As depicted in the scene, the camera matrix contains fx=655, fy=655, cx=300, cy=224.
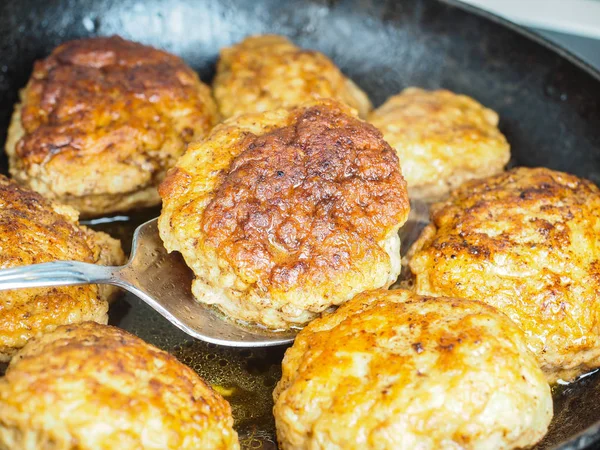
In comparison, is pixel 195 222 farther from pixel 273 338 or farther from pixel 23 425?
pixel 23 425

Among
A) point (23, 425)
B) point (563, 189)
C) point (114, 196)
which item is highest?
point (563, 189)

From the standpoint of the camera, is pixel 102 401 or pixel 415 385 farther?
pixel 415 385

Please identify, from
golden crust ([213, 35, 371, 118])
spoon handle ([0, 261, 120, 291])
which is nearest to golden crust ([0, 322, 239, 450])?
spoon handle ([0, 261, 120, 291])

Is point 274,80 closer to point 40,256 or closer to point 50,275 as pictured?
point 40,256

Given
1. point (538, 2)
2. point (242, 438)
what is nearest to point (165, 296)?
point (242, 438)

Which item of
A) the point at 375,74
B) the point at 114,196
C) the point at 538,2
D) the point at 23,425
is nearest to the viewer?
the point at 23,425

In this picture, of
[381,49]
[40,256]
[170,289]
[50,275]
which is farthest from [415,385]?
[381,49]
